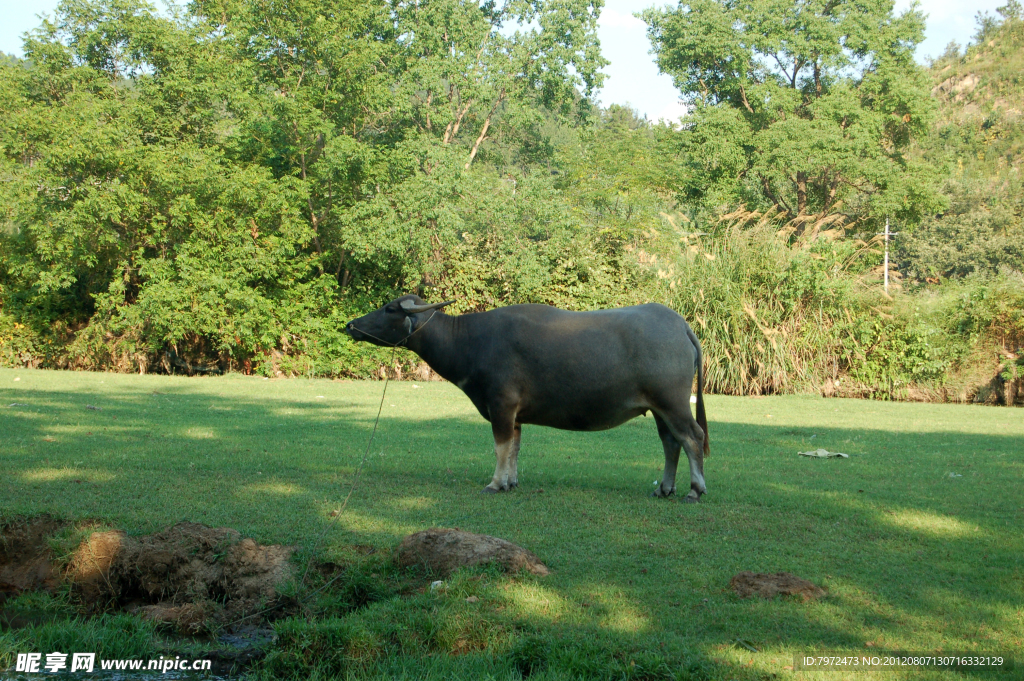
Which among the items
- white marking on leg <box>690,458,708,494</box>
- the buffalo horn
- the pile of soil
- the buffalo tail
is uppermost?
the buffalo horn

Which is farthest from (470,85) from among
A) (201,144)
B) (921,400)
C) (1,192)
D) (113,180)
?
(921,400)

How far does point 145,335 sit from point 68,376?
335 cm

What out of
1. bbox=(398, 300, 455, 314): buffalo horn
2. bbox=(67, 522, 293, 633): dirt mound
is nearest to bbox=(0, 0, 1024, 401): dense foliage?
bbox=(398, 300, 455, 314): buffalo horn

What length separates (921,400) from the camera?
21078 millimetres

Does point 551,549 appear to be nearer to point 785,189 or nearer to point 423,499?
point 423,499

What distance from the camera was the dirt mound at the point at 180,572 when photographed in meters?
5.29

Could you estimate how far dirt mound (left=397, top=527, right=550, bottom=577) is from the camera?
557 cm

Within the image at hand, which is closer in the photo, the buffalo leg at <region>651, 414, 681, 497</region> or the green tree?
the buffalo leg at <region>651, 414, 681, 497</region>

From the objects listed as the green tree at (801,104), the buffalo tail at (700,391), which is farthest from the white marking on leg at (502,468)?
the green tree at (801,104)

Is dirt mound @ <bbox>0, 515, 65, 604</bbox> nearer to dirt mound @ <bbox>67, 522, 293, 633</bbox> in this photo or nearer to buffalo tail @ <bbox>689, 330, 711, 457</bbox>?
dirt mound @ <bbox>67, 522, 293, 633</bbox>

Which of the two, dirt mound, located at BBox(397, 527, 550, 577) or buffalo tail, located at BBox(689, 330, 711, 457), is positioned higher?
buffalo tail, located at BBox(689, 330, 711, 457)

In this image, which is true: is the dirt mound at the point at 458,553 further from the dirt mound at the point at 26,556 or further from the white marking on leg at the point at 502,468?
the white marking on leg at the point at 502,468

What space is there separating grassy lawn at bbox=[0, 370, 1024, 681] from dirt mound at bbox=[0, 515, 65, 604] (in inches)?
14.0

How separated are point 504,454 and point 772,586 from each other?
362cm
